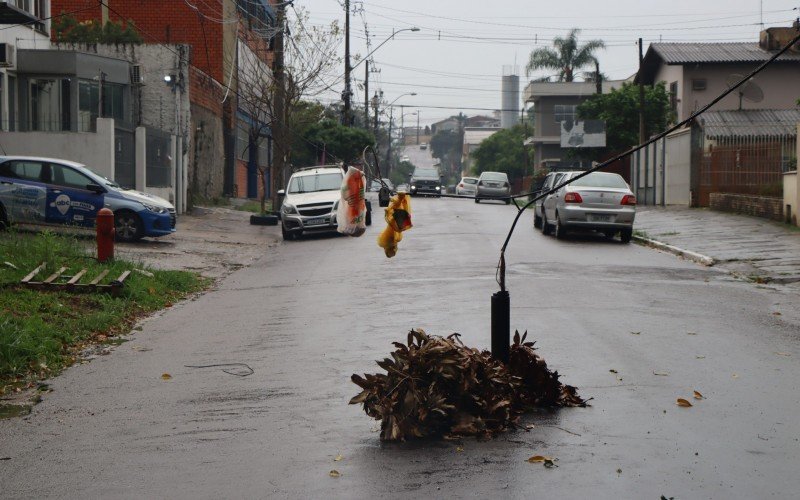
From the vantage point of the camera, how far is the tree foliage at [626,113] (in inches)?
1975

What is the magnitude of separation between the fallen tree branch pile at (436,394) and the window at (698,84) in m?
44.2

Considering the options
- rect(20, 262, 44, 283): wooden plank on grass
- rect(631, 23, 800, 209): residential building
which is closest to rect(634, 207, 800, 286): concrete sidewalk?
rect(631, 23, 800, 209): residential building

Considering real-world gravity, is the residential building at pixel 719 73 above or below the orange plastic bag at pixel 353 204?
above

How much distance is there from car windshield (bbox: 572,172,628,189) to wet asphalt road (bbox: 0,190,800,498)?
27.9ft

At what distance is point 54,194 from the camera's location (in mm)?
21875

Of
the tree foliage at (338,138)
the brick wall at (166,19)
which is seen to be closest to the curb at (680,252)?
the brick wall at (166,19)

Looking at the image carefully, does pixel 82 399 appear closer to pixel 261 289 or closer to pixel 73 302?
pixel 73 302

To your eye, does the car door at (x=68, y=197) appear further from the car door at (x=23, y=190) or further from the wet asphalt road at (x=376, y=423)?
the wet asphalt road at (x=376, y=423)

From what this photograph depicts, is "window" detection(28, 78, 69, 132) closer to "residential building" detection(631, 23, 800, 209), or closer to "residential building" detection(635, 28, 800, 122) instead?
"residential building" detection(631, 23, 800, 209)

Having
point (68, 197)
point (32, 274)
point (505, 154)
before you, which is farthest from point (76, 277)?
point (505, 154)

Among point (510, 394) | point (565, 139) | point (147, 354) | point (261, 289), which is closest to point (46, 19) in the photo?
point (261, 289)

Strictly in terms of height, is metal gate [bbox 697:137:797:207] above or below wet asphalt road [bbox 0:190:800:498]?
above

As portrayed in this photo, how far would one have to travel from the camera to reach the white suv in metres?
27.0

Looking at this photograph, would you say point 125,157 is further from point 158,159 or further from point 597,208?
point 597,208
